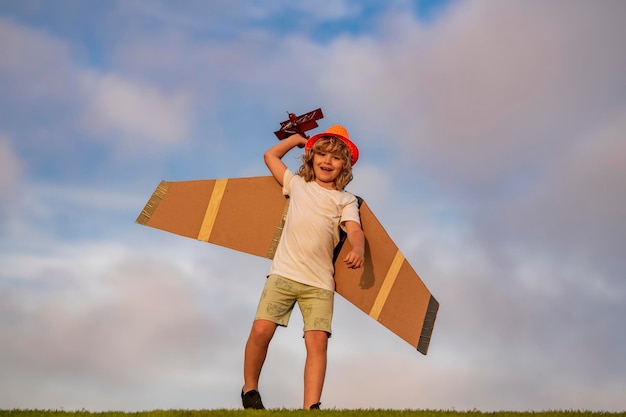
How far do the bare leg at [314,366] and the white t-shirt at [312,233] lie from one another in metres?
0.34

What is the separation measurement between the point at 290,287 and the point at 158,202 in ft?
4.38

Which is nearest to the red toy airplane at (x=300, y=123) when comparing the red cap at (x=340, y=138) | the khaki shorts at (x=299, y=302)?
the red cap at (x=340, y=138)

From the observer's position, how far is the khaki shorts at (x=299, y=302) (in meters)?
4.86

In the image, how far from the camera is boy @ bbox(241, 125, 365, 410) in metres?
4.83

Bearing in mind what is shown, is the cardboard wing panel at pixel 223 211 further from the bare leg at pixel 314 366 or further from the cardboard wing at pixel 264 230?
the bare leg at pixel 314 366

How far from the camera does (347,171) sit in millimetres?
5297

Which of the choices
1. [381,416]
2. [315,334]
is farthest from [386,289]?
[381,416]

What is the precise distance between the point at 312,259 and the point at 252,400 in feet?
3.33

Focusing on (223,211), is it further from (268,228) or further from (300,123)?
(300,123)

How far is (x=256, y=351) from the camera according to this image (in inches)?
191

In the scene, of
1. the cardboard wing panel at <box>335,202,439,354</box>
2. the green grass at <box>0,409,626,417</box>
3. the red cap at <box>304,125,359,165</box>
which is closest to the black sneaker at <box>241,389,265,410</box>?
the green grass at <box>0,409,626,417</box>

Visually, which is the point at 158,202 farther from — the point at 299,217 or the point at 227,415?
the point at 227,415

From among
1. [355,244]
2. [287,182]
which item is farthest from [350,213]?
[287,182]

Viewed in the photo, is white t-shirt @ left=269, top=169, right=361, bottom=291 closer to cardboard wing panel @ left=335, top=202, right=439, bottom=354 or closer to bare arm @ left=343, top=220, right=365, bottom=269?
bare arm @ left=343, top=220, right=365, bottom=269
